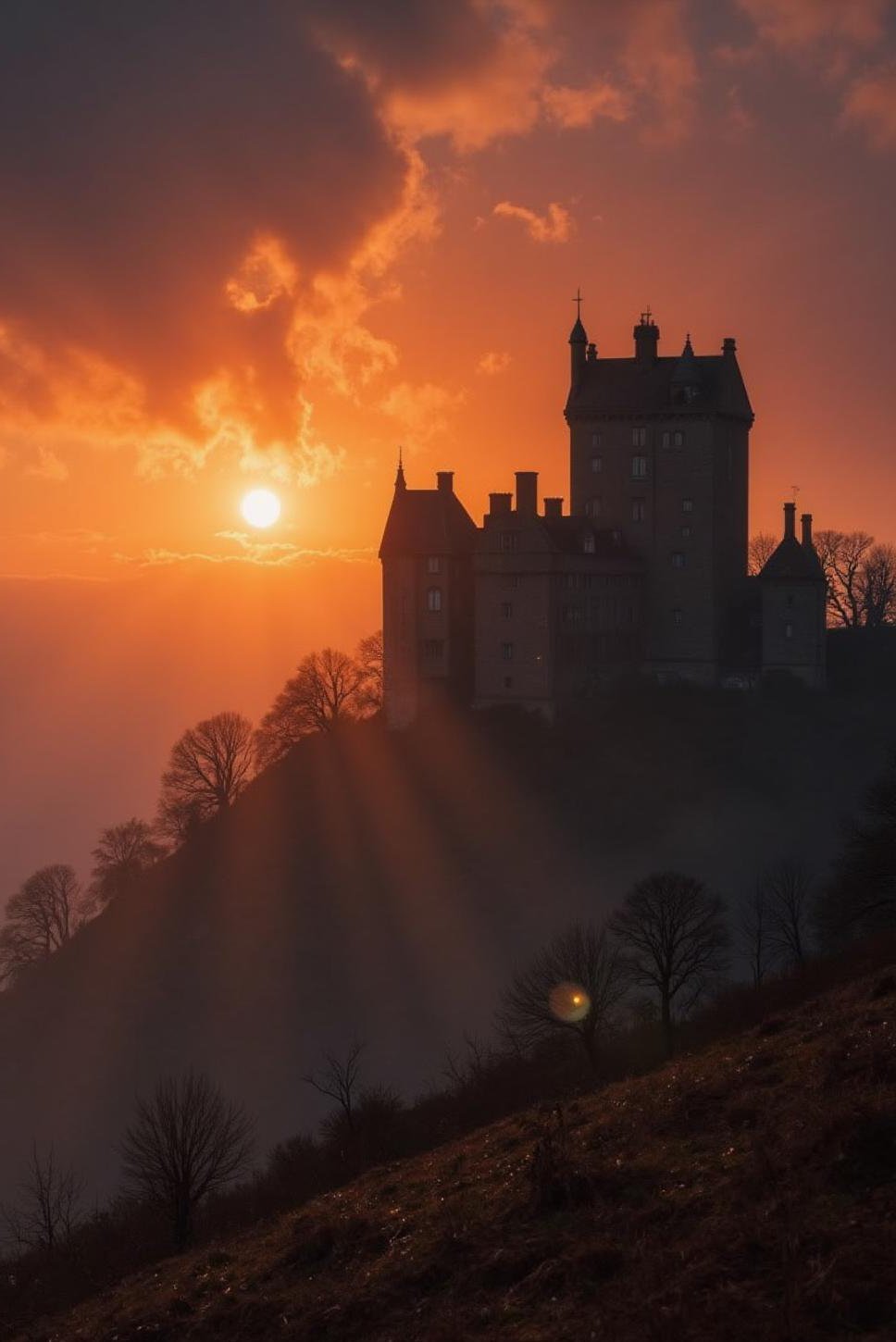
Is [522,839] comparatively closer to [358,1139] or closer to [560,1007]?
[560,1007]

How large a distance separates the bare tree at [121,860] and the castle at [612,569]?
22.5 metres

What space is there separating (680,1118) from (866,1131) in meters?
5.21

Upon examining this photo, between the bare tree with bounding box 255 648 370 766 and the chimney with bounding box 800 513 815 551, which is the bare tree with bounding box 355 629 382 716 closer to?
the bare tree with bounding box 255 648 370 766

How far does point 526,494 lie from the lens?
3455 inches

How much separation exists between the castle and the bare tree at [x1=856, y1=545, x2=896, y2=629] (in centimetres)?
2254

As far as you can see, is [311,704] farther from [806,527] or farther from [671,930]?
[671,930]

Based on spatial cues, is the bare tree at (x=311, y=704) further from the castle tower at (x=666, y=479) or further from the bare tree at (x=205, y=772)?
the castle tower at (x=666, y=479)

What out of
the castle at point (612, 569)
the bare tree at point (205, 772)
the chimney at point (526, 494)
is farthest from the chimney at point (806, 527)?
the bare tree at point (205, 772)

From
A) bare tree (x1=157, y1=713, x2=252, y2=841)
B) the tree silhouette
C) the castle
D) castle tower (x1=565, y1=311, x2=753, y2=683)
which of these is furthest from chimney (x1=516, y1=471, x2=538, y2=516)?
the tree silhouette

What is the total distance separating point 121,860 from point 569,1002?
66.1 metres

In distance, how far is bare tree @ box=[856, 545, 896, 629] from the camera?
388 ft

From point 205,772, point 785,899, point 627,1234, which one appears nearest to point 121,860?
point 205,772

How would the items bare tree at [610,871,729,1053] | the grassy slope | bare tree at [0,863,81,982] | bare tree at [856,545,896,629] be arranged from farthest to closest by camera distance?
bare tree at [856,545,896,629] < bare tree at [0,863,81,982] < bare tree at [610,871,729,1053] < the grassy slope

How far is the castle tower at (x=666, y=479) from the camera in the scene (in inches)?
3745
